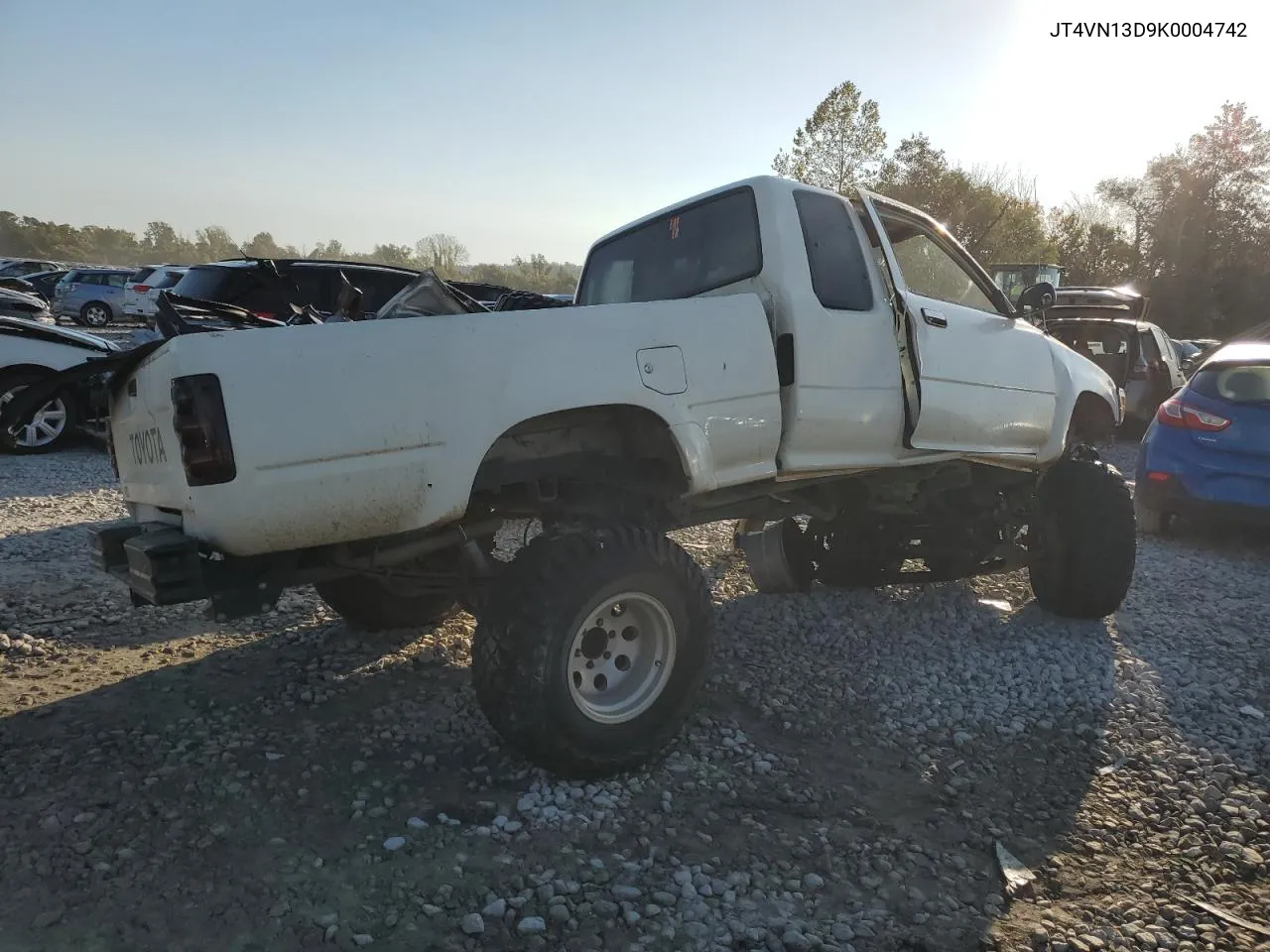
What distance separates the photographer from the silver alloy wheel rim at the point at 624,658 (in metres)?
3.07

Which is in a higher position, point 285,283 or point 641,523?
point 285,283

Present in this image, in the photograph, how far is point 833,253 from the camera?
12.6 feet

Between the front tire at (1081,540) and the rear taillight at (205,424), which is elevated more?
the rear taillight at (205,424)

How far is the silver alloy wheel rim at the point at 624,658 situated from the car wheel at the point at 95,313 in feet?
88.5

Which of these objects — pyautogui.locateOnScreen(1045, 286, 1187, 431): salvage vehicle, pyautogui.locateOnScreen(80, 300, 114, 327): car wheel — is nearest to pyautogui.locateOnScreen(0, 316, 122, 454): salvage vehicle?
pyautogui.locateOnScreen(1045, 286, 1187, 431): salvage vehicle

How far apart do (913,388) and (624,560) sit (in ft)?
5.95

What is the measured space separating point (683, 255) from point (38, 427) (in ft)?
25.9

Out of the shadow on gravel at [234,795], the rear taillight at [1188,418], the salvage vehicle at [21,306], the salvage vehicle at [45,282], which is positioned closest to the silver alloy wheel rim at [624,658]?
the shadow on gravel at [234,795]

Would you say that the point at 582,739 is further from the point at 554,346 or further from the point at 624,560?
the point at 554,346

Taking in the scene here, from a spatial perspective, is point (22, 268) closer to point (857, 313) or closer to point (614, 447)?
point (614, 447)

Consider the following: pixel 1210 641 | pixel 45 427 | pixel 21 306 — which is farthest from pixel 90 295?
pixel 1210 641

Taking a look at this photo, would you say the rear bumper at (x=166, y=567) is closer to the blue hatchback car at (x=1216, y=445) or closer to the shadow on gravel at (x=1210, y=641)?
the shadow on gravel at (x=1210, y=641)

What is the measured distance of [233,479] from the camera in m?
2.44

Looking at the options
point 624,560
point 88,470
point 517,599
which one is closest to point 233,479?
point 517,599
